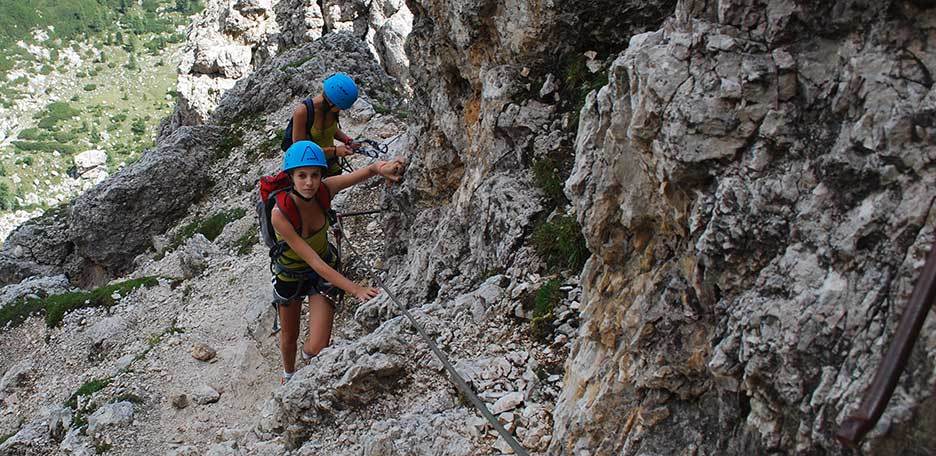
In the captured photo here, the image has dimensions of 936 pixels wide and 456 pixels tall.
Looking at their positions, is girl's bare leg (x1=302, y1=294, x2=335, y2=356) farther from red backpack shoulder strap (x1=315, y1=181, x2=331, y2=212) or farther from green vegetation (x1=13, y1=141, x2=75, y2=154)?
green vegetation (x1=13, y1=141, x2=75, y2=154)

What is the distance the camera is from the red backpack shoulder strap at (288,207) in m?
7.51

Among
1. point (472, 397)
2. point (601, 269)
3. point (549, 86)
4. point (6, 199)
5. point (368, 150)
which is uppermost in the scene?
point (549, 86)

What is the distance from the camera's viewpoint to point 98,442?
9383 mm

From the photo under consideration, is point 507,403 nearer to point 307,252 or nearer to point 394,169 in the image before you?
point 307,252

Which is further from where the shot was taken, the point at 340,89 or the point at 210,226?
the point at 210,226

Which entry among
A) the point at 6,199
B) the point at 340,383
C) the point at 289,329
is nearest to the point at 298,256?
the point at 289,329

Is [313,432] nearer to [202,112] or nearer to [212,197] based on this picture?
[212,197]

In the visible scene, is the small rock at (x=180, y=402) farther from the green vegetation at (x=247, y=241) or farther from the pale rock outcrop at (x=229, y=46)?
the pale rock outcrop at (x=229, y=46)

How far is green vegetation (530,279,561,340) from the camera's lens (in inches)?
233

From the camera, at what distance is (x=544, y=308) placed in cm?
603

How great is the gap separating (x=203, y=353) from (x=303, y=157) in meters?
5.81

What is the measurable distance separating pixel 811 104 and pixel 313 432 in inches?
207

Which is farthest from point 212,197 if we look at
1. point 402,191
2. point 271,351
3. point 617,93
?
point 617,93

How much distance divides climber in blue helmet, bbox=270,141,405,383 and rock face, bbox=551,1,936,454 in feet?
12.9
